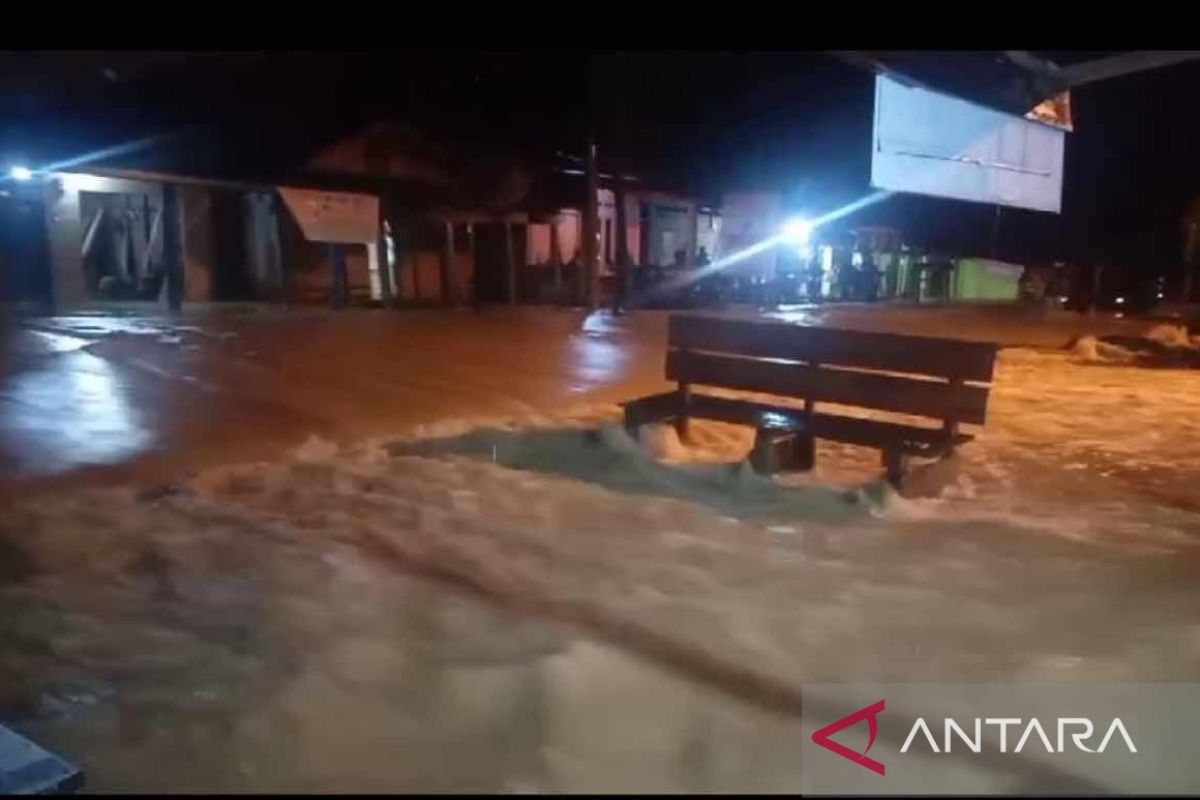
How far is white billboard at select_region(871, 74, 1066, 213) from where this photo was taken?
654cm

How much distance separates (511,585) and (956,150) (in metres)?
4.45

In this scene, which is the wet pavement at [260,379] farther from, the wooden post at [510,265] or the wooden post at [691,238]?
the wooden post at [691,238]

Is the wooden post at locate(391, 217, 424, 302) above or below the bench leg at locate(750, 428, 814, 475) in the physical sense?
above

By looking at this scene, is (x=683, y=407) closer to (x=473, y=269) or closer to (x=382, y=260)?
(x=382, y=260)

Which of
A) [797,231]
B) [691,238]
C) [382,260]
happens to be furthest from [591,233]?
[797,231]

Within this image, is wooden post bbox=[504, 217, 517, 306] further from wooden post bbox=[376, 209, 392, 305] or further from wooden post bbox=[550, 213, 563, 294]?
wooden post bbox=[376, 209, 392, 305]

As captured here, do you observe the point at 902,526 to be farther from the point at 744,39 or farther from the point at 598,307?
the point at 598,307

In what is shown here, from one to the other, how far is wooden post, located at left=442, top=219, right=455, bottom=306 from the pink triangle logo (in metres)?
19.8

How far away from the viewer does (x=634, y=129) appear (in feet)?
77.0

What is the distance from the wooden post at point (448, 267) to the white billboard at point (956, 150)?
632 inches

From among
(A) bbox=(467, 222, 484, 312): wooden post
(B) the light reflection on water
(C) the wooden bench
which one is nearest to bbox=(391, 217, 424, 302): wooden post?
(A) bbox=(467, 222, 484, 312): wooden post

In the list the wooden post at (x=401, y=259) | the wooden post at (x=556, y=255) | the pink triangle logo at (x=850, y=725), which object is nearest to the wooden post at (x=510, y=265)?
the wooden post at (x=556, y=255)

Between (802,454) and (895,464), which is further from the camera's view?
(802,454)

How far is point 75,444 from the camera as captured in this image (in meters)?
7.52
